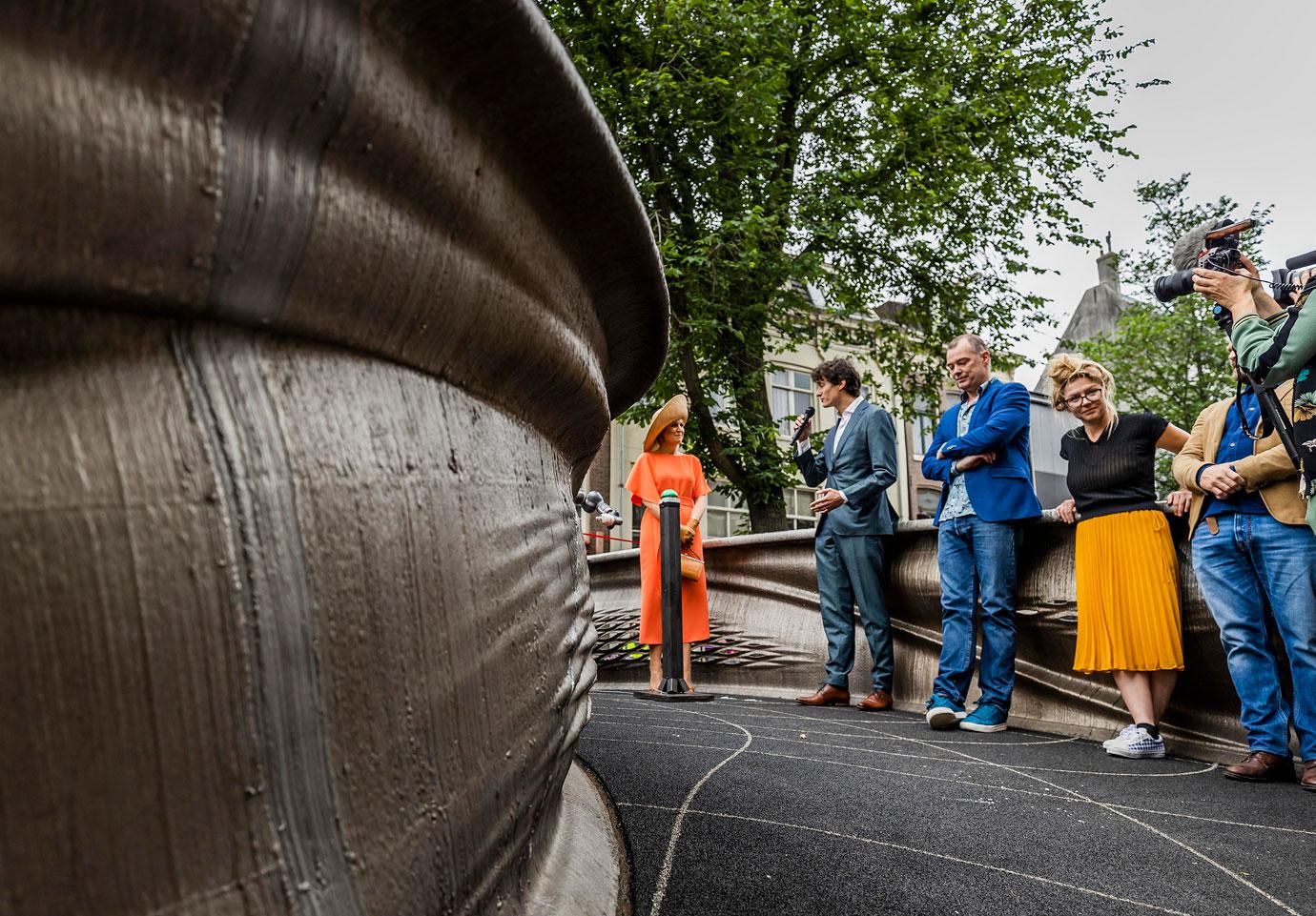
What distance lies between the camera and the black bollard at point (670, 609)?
4.47 meters

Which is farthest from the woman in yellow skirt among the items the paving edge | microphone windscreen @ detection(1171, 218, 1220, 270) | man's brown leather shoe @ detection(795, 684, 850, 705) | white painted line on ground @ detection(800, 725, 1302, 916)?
the paving edge

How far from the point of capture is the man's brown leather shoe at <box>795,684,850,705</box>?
4.49 meters

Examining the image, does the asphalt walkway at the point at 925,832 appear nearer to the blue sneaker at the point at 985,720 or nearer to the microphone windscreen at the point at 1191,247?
the blue sneaker at the point at 985,720

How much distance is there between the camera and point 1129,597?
11.0 feet

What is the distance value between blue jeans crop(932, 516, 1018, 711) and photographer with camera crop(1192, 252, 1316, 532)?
125cm

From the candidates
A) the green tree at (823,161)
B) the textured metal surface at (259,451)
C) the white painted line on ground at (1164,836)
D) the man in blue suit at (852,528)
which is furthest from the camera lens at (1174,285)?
the green tree at (823,161)

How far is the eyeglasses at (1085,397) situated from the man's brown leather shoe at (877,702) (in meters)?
1.68

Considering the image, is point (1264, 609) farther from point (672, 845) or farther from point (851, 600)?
point (672, 845)

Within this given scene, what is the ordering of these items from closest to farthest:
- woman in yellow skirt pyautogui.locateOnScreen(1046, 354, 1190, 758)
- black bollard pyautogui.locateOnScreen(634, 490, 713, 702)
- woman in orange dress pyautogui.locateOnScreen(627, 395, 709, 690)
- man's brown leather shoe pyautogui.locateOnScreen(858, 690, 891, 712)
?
1. woman in yellow skirt pyautogui.locateOnScreen(1046, 354, 1190, 758)
2. man's brown leather shoe pyautogui.locateOnScreen(858, 690, 891, 712)
3. black bollard pyautogui.locateOnScreen(634, 490, 713, 702)
4. woman in orange dress pyautogui.locateOnScreen(627, 395, 709, 690)

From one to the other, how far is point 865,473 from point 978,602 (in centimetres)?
89

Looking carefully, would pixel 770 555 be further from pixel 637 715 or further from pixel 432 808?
pixel 432 808

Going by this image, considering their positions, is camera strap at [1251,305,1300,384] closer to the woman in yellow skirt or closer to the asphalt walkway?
the woman in yellow skirt

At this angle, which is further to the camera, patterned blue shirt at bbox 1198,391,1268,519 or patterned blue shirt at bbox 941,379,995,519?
patterned blue shirt at bbox 941,379,995,519

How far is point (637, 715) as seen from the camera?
9.66ft
